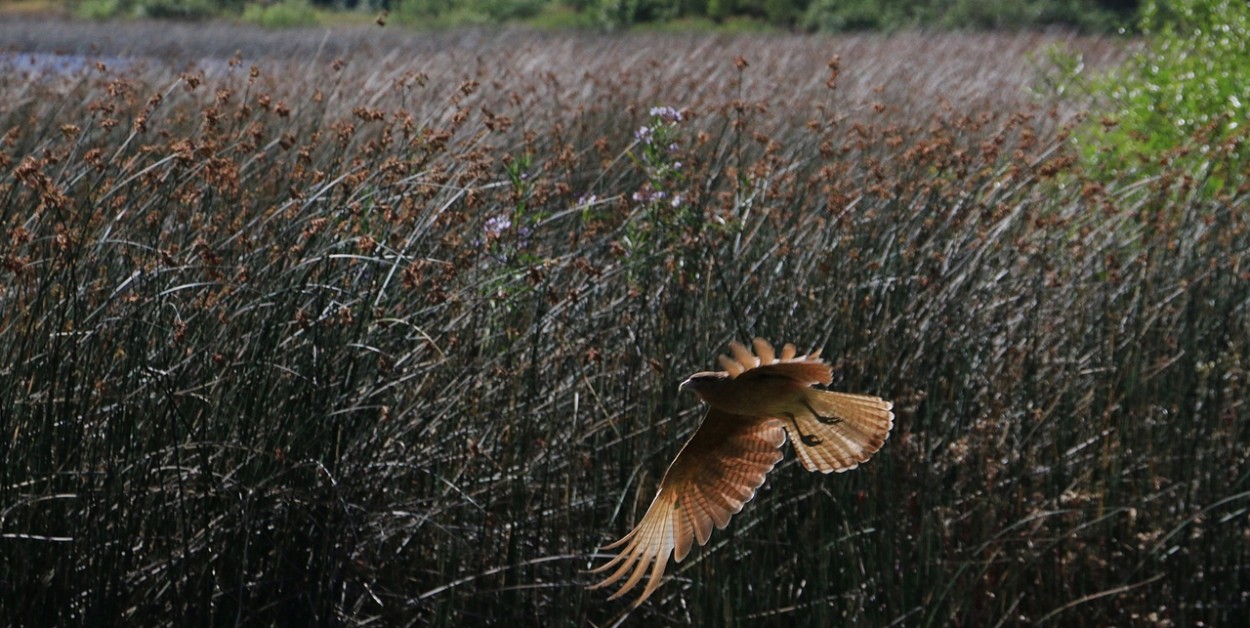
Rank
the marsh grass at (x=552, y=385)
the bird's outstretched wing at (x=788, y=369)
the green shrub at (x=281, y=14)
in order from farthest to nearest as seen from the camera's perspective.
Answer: the green shrub at (x=281, y=14)
the marsh grass at (x=552, y=385)
the bird's outstretched wing at (x=788, y=369)

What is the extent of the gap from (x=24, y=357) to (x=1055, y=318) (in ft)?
8.98

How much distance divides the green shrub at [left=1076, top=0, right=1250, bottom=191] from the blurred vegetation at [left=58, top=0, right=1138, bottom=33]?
16.9 m

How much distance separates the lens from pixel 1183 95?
266 inches

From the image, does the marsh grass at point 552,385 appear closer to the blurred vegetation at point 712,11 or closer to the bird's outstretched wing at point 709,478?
the bird's outstretched wing at point 709,478

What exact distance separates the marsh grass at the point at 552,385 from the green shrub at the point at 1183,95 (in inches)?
38.3

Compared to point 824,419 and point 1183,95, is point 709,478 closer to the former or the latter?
point 824,419

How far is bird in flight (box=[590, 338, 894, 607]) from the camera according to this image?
251 cm

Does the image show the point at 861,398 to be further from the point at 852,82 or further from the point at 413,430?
the point at 852,82

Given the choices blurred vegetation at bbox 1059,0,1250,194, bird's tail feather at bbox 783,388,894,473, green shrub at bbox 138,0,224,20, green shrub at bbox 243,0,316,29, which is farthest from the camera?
green shrub at bbox 138,0,224,20

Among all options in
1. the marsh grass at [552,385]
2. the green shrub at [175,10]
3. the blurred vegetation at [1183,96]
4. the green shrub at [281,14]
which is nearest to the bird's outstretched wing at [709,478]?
the marsh grass at [552,385]

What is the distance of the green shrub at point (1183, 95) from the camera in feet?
20.2

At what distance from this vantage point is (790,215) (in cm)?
482

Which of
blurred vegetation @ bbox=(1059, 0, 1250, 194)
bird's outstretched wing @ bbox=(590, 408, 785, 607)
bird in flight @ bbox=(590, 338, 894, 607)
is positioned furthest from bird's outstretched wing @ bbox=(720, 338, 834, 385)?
blurred vegetation @ bbox=(1059, 0, 1250, 194)

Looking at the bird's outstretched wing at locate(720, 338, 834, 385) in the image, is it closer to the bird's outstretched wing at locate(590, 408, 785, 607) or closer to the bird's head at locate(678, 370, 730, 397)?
the bird's head at locate(678, 370, 730, 397)
